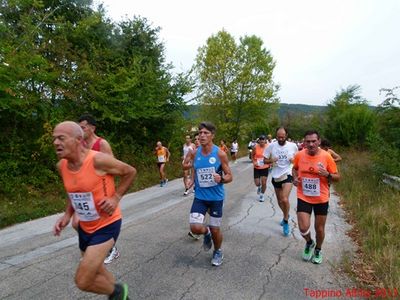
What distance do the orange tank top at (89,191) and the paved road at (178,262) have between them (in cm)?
118

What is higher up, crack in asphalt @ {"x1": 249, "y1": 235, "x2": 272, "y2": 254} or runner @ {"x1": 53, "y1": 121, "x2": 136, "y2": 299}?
runner @ {"x1": 53, "y1": 121, "x2": 136, "y2": 299}

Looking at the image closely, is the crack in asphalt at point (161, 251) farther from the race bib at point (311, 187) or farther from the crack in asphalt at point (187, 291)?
the race bib at point (311, 187)

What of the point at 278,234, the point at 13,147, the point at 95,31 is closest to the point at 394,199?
the point at 278,234

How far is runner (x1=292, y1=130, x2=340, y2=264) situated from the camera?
5.36 m

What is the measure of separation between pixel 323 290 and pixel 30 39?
994 cm

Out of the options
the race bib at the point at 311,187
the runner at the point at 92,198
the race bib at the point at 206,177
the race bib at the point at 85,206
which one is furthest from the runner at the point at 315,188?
the race bib at the point at 85,206

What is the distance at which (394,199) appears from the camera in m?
8.60

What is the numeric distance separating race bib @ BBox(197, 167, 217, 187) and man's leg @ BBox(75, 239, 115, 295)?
6.90 feet

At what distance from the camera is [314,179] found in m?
5.39

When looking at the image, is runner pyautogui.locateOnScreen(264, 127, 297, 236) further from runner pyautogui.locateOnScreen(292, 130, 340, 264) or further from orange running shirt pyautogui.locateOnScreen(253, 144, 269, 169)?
orange running shirt pyautogui.locateOnScreen(253, 144, 269, 169)

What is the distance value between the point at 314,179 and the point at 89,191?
3385mm

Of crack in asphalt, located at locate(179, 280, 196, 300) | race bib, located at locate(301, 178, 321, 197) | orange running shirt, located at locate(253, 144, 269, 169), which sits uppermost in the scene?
race bib, located at locate(301, 178, 321, 197)

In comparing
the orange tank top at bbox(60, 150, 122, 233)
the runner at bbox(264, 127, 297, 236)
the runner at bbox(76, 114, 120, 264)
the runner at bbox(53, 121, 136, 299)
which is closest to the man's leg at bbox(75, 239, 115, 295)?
the runner at bbox(53, 121, 136, 299)

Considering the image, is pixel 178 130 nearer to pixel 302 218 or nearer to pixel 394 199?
pixel 394 199
